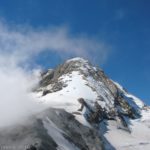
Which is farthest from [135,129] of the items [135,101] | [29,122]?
[29,122]

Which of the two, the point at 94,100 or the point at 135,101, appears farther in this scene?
the point at 135,101

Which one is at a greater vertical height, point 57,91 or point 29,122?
point 57,91

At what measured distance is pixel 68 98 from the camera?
376ft

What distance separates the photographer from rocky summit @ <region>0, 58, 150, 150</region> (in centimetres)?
6397

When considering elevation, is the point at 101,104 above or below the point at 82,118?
above

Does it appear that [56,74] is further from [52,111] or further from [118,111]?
[52,111]

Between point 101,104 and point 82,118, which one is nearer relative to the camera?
point 82,118

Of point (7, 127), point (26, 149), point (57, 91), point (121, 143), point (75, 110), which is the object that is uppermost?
point (57, 91)

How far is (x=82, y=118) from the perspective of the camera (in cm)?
9769

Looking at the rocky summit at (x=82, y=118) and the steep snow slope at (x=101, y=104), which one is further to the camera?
the steep snow slope at (x=101, y=104)

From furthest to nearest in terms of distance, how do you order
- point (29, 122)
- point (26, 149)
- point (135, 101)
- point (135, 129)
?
point (135, 101), point (135, 129), point (29, 122), point (26, 149)

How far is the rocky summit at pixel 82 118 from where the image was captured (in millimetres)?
63972

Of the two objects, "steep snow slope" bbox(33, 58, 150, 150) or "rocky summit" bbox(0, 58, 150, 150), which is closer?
"rocky summit" bbox(0, 58, 150, 150)

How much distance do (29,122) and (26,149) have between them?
1524cm
